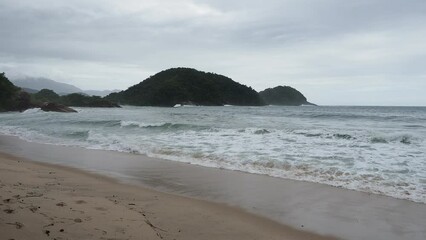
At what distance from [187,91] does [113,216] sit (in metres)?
89.1

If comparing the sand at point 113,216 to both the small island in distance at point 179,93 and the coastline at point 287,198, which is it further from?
the small island in distance at point 179,93

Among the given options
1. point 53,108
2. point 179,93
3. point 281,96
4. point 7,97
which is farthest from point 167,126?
point 281,96

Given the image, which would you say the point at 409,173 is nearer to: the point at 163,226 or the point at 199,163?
the point at 199,163

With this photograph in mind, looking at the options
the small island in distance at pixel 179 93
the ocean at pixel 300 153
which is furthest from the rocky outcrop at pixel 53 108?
the small island in distance at pixel 179 93

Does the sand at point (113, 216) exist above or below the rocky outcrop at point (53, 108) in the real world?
below

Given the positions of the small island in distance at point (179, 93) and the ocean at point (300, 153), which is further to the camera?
the small island in distance at point (179, 93)

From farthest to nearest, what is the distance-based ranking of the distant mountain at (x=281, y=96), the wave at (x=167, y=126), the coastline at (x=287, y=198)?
the distant mountain at (x=281, y=96), the wave at (x=167, y=126), the coastline at (x=287, y=198)

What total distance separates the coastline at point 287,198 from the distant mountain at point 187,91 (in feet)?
260

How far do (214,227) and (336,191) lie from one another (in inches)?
127

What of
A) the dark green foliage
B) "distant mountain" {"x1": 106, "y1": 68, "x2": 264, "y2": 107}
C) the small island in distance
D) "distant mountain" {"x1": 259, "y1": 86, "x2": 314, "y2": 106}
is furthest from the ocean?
"distant mountain" {"x1": 259, "y1": 86, "x2": 314, "y2": 106}

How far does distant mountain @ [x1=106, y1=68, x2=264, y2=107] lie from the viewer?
89.6 metres

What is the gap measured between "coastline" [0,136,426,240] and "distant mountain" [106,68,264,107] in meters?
79.2

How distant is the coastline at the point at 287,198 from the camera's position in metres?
4.73

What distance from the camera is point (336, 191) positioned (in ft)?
21.6
